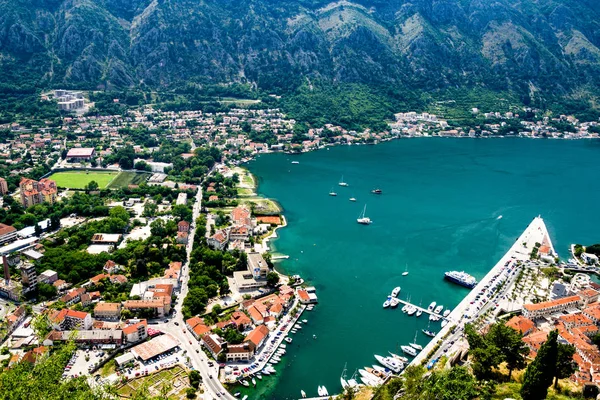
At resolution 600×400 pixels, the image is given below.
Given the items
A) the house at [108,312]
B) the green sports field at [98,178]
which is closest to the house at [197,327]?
the house at [108,312]

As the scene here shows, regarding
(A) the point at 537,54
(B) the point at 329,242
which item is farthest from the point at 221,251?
(A) the point at 537,54

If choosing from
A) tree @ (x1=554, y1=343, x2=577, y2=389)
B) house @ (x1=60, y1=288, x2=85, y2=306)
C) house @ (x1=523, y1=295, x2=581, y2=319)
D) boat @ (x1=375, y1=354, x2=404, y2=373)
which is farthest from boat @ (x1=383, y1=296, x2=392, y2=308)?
house @ (x1=60, y1=288, x2=85, y2=306)

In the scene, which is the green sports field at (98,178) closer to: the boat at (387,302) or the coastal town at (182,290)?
the coastal town at (182,290)

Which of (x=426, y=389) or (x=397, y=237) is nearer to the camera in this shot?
(x=426, y=389)

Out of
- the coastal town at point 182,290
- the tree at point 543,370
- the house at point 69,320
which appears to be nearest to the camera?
the tree at point 543,370

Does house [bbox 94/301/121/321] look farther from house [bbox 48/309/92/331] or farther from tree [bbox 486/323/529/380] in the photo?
tree [bbox 486/323/529/380]

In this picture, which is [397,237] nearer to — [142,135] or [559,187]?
[559,187]
